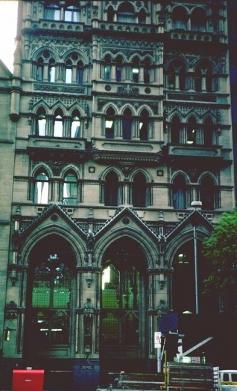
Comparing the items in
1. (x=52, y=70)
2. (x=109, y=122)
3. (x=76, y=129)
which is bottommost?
(x=76, y=129)

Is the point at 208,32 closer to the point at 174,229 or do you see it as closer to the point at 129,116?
the point at 129,116

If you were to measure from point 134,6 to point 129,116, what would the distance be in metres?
8.59

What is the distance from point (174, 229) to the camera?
111 ft

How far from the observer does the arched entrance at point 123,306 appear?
32.9 m

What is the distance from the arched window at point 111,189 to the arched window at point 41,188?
12.4 ft

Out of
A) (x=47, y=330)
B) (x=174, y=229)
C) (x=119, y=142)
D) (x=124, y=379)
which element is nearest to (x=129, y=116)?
(x=119, y=142)

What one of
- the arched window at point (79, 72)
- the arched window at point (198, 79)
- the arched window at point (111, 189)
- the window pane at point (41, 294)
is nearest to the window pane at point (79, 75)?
the arched window at point (79, 72)

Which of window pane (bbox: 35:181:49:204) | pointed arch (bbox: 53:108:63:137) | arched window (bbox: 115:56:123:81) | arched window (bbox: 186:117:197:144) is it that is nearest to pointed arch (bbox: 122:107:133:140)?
arched window (bbox: 115:56:123:81)

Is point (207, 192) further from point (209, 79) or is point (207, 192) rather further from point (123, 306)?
point (123, 306)

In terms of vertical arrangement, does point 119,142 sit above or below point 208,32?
below

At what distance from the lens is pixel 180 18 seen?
3944cm

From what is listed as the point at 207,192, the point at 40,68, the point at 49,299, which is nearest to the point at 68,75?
the point at 40,68

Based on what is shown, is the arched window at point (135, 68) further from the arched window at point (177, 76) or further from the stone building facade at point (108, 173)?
the arched window at point (177, 76)

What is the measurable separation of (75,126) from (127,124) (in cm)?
348
